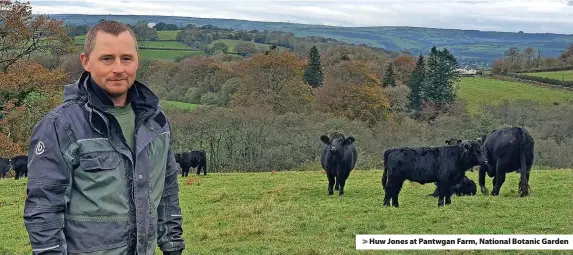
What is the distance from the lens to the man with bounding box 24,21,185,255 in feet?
11.2

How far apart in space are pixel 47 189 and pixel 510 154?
48.5ft

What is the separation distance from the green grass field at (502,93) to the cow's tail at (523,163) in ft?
161

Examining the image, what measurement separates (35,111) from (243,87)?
3036cm

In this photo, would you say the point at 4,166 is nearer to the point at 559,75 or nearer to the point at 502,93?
the point at 502,93

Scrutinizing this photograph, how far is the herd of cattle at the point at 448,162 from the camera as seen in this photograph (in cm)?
1435

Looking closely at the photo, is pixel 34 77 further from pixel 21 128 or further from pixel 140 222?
pixel 140 222

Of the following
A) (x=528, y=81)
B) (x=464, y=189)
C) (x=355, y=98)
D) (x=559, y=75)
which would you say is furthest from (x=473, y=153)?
(x=559, y=75)

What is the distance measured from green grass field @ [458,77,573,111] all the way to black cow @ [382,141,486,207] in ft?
166

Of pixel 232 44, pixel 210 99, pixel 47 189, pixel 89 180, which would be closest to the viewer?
pixel 47 189

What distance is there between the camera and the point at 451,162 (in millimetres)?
14375

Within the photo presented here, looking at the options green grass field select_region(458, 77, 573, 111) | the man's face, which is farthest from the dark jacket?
green grass field select_region(458, 77, 573, 111)

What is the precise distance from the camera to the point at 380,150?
4503 centimetres

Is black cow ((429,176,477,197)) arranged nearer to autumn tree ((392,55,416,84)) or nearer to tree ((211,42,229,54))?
autumn tree ((392,55,416,84))

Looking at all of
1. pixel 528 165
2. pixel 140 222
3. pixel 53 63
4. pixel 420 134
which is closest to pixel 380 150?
pixel 420 134
